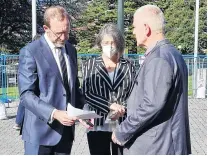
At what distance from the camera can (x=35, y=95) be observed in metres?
3.45

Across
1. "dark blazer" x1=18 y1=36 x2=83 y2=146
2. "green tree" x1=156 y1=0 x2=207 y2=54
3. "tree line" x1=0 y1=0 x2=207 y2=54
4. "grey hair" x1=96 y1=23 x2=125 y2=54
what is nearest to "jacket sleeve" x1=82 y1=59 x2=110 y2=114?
"grey hair" x1=96 y1=23 x2=125 y2=54

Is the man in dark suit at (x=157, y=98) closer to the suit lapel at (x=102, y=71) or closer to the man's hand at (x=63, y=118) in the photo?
the man's hand at (x=63, y=118)


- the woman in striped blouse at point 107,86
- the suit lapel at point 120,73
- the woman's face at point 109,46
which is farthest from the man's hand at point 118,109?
the woman's face at point 109,46

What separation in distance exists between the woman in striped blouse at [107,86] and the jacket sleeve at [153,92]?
3.38 feet

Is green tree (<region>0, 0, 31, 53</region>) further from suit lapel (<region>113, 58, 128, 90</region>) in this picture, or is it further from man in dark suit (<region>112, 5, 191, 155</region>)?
man in dark suit (<region>112, 5, 191, 155</region>)

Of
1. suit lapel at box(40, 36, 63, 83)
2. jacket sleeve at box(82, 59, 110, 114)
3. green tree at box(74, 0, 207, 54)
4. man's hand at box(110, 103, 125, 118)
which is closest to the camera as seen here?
suit lapel at box(40, 36, 63, 83)

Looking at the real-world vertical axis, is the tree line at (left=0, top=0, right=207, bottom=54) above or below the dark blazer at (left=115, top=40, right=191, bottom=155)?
above

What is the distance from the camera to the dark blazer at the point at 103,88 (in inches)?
169

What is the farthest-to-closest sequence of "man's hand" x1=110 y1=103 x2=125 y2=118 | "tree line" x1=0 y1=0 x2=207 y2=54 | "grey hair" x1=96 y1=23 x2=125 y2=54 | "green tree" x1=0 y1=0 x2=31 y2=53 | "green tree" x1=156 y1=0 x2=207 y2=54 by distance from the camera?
"green tree" x1=156 y1=0 x2=207 y2=54 → "tree line" x1=0 y1=0 x2=207 y2=54 → "green tree" x1=0 y1=0 x2=31 y2=53 → "grey hair" x1=96 y1=23 x2=125 y2=54 → "man's hand" x1=110 y1=103 x2=125 y2=118

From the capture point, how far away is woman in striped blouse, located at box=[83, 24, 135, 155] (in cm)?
428

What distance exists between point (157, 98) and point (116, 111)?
3.70 feet

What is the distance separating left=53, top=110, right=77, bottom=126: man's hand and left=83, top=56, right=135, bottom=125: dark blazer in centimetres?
90

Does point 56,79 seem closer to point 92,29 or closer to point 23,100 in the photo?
point 23,100

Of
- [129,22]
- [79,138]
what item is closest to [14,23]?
[129,22]
